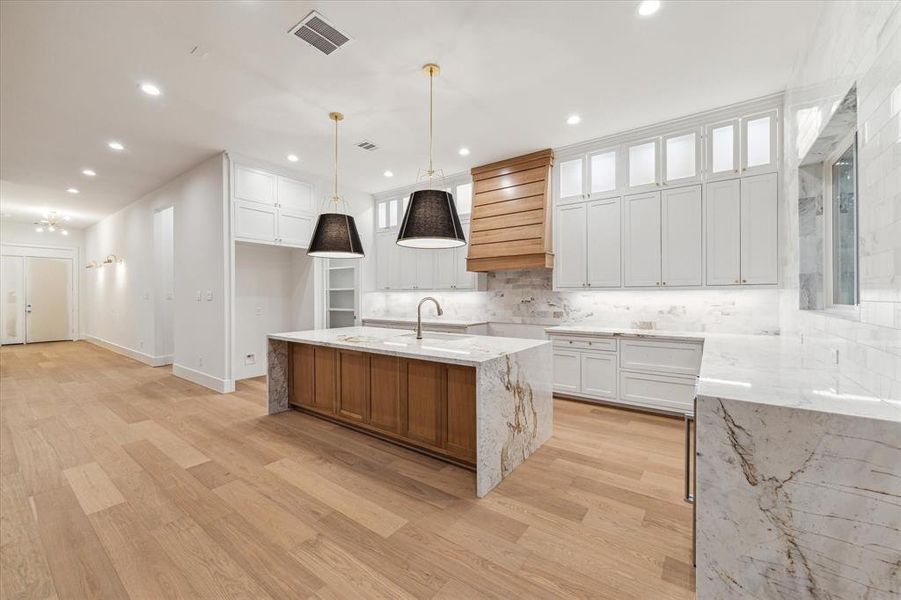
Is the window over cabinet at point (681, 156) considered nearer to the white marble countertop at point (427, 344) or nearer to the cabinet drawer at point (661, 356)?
the cabinet drawer at point (661, 356)

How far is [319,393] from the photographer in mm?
3795

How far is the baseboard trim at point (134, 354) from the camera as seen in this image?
679cm

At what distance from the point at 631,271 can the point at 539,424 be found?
2229 mm

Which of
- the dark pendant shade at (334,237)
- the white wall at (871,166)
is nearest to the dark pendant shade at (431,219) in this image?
the dark pendant shade at (334,237)

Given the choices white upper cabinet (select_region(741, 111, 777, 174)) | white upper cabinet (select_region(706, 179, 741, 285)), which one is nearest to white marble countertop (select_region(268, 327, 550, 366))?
white upper cabinet (select_region(706, 179, 741, 285))

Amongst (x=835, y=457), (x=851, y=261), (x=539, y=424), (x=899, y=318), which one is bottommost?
(x=539, y=424)

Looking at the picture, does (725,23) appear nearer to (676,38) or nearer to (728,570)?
(676,38)

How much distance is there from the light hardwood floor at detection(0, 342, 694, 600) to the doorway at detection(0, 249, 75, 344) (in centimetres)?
855

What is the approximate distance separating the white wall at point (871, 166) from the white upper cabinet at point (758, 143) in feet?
3.94

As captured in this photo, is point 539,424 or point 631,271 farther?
point 631,271

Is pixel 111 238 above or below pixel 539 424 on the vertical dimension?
above

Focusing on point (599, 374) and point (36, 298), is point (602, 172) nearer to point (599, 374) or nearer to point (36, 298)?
point (599, 374)

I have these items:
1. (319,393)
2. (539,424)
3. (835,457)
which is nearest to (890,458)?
(835,457)

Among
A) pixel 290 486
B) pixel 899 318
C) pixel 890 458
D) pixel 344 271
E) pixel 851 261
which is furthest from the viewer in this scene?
pixel 344 271
